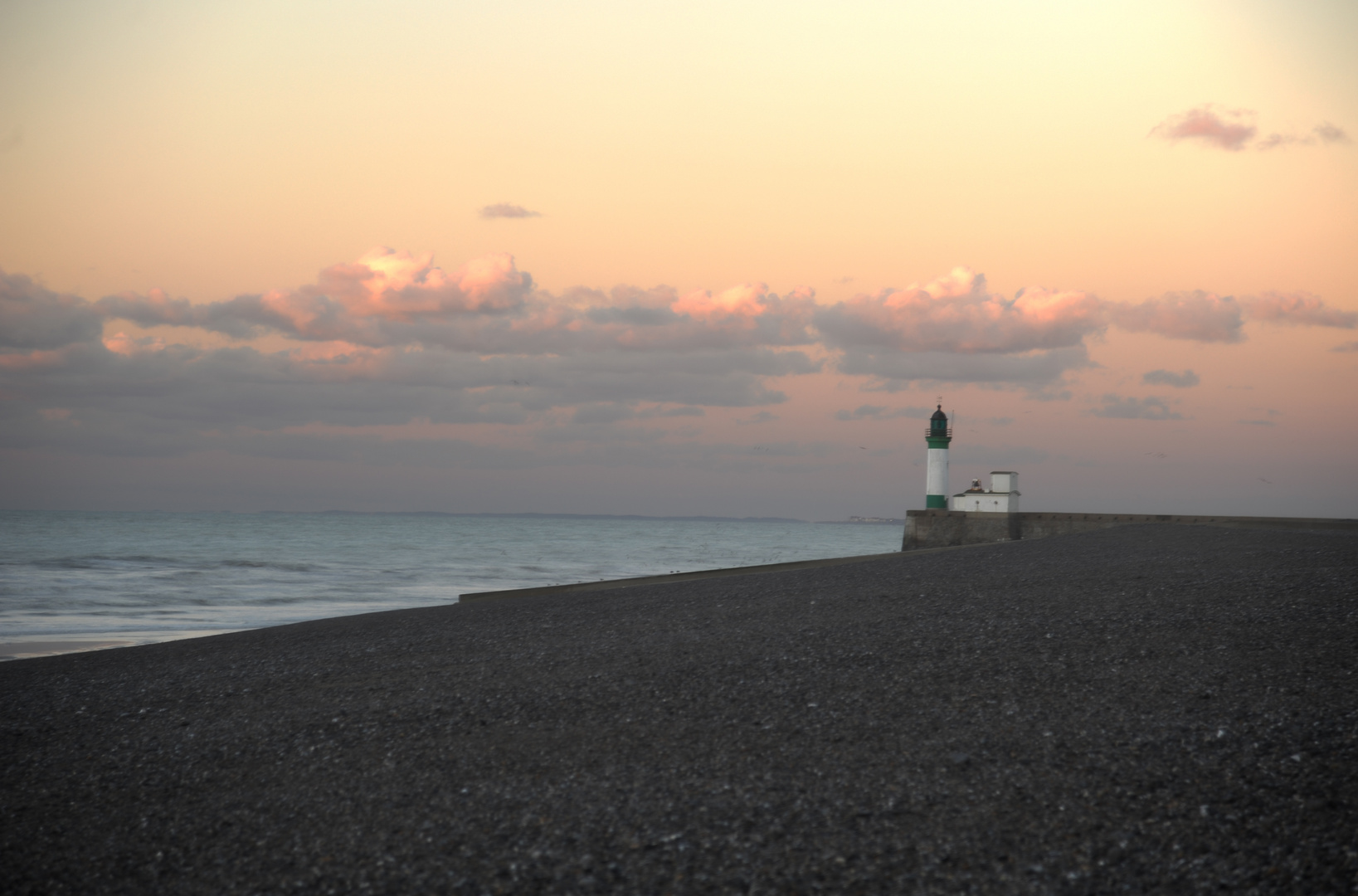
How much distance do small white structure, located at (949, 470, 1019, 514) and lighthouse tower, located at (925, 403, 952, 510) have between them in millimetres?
1454

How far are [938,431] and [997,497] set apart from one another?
4284mm

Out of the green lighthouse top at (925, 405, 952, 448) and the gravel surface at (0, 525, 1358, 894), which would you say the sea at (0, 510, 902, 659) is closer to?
the gravel surface at (0, 525, 1358, 894)

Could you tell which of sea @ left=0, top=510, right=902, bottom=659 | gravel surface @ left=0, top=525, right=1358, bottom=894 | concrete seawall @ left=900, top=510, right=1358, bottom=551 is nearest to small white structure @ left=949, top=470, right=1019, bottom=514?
concrete seawall @ left=900, top=510, right=1358, bottom=551

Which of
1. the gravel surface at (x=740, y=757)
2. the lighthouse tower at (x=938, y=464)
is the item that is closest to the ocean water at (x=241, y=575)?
the gravel surface at (x=740, y=757)

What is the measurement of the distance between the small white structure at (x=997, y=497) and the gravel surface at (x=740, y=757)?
25539 millimetres

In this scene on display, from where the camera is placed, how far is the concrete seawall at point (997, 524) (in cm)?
3048

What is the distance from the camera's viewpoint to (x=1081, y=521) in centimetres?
3184

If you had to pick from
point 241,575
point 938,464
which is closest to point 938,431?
point 938,464

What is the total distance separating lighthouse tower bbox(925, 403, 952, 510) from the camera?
37.3 metres

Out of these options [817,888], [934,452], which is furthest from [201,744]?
[934,452]

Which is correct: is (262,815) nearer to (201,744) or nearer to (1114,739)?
(201,744)

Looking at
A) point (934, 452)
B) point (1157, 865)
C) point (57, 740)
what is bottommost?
point (57, 740)

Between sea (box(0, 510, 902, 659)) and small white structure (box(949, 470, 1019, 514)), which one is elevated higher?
small white structure (box(949, 470, 1019, 514))

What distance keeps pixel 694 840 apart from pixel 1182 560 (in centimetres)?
1097
